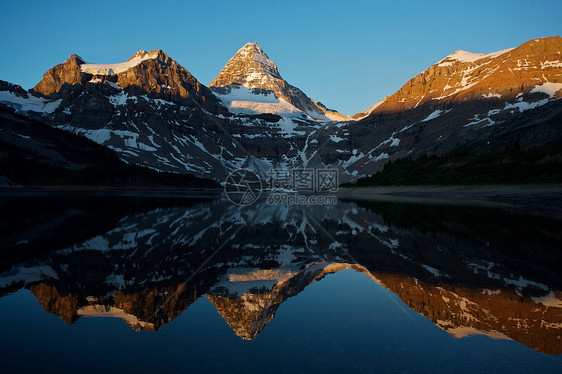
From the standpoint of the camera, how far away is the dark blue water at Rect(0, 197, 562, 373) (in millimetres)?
6633

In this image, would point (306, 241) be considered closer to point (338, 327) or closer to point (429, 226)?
point (429, 226)

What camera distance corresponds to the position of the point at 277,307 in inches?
386

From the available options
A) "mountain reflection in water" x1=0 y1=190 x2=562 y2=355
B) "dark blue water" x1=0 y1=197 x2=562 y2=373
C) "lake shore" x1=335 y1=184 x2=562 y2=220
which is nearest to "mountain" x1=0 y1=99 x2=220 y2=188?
"lake shore" x1=335 y1=184 x2=562 y2=220

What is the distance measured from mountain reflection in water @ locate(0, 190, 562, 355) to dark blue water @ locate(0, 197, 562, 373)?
0.06 meters

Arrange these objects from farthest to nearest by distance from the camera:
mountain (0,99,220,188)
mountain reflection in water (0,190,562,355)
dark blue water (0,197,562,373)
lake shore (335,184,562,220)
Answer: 1. mountain (0,99,220,188)
2. lake shore (335,184,562,220)
3. mountain reflection in water (0,190,562,355)
4. dark blue water (0,197,562,373)

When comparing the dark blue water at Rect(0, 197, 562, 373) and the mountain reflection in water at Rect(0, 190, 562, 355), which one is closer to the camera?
the dark blue water at Rect(0, 197, 562, 373)

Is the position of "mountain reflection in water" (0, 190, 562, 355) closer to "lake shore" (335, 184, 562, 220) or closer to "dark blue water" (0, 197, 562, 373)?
"dark blue water" (0, 197, 562, 373)

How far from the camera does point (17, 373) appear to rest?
595 centimetres

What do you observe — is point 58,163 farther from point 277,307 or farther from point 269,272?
point 277,307

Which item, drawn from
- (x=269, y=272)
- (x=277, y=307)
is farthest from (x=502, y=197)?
(x=277, y=307)

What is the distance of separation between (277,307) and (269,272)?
13.0ft

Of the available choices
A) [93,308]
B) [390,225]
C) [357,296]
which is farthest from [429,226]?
[93,308]

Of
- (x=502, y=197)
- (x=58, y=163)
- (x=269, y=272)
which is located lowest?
(x=502, y=197)

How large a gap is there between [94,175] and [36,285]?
13432 centimetres
